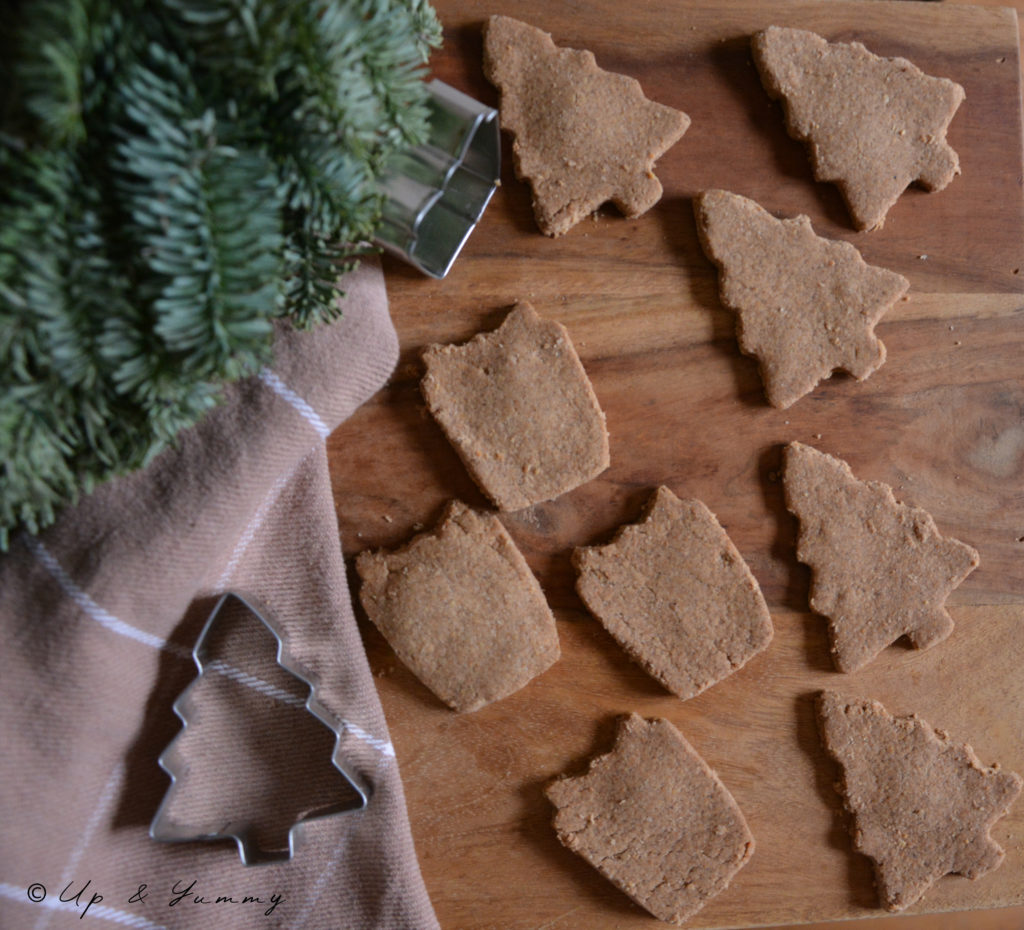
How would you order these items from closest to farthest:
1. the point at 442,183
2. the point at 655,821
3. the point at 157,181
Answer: the point at 157,181, the point at 442,183, the point at 655,821

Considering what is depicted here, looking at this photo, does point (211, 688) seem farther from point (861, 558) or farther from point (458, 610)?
point (861, 558)

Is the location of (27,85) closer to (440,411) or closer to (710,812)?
(440,411)

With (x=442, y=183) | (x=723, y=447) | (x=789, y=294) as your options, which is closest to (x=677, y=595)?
(x=723, y=447)

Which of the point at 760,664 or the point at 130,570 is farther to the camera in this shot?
the point at 760,664

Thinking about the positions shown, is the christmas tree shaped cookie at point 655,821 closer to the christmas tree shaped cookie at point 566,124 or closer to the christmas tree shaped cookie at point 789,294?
the christmas tree shaped cookie at point 789,294

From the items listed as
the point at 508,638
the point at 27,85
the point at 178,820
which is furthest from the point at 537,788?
the point at 27,85

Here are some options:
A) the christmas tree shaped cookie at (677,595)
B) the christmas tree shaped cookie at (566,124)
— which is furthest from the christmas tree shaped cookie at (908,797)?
the christmas tree shaped cookie at (566,124)
